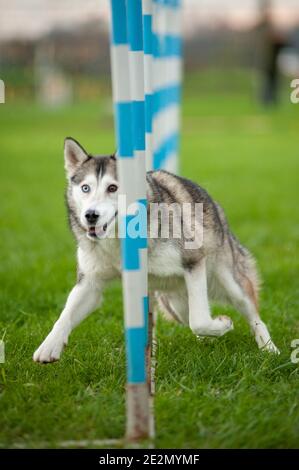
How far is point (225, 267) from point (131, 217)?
1585 millimetres

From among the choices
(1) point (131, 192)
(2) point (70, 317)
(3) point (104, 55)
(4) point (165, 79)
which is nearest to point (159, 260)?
(2) point (70, 317)

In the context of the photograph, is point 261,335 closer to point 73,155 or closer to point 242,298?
point 242,298

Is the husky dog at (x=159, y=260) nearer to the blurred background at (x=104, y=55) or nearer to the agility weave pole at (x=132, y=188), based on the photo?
the agility weave pole at (x=132, y=188)

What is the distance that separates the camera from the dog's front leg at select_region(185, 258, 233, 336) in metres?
4.31

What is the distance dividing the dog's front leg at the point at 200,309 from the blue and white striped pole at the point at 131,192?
29.4 inches

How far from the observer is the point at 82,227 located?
4.31 metres

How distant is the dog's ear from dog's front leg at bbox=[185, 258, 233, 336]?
0.86m

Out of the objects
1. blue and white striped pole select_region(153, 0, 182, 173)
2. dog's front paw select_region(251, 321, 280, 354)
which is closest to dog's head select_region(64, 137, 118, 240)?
dog's front paw select_region(251, 321, 280, 354)

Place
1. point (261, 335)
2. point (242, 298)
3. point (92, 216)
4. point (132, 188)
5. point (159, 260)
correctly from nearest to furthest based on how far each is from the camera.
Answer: point (132, 188), point (92, 216), point (159, 260), point (261, 335), point (242, 298)

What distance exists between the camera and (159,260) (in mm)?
4266

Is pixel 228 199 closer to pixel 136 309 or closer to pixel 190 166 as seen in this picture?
pixel 190 166

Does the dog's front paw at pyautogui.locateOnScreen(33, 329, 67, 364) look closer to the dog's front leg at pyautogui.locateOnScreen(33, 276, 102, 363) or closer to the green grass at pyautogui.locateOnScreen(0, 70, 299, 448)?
the dog's front leg at pyautogui.locateOnScreen(33, 276, 102, 363)

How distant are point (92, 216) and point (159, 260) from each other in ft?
1.73

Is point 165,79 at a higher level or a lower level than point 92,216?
higher
